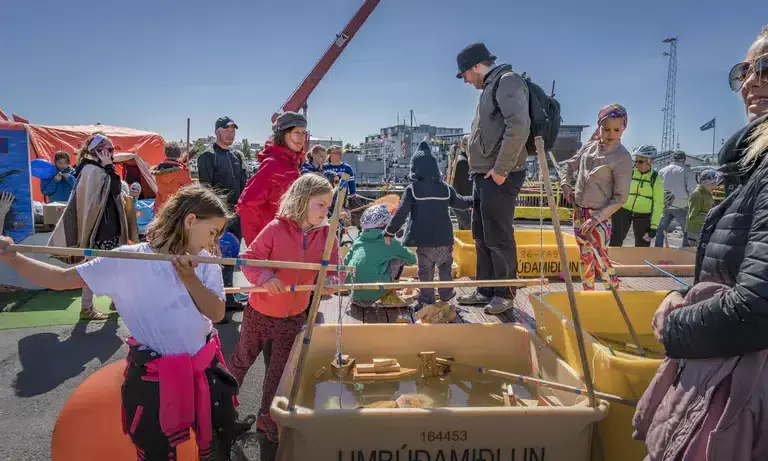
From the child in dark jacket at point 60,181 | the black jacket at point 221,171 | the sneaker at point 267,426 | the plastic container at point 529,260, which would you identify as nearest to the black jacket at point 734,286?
the sneaker at point 267,426

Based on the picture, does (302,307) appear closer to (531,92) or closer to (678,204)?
(531,92)

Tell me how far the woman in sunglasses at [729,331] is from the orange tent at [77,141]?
1094 cm

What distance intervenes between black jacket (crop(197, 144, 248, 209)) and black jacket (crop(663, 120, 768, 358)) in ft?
14.9

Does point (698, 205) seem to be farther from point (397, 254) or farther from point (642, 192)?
point (397, 254)

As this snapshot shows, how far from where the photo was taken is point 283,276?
292 cm

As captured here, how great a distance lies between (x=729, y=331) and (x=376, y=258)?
3685 millimetres

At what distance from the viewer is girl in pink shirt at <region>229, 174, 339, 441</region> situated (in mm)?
2904

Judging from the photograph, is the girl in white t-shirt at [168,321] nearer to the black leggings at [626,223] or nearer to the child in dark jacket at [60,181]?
the black leggings at [626,223]

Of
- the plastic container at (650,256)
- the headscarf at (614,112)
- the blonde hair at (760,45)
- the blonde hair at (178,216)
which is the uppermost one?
the headscarf at (614,112)

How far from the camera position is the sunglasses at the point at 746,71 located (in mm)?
1462

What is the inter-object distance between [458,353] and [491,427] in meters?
1.18

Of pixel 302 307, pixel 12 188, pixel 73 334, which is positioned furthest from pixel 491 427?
pixel 12 188

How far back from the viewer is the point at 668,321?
151 cm

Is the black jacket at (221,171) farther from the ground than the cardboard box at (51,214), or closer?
farther from the ground
